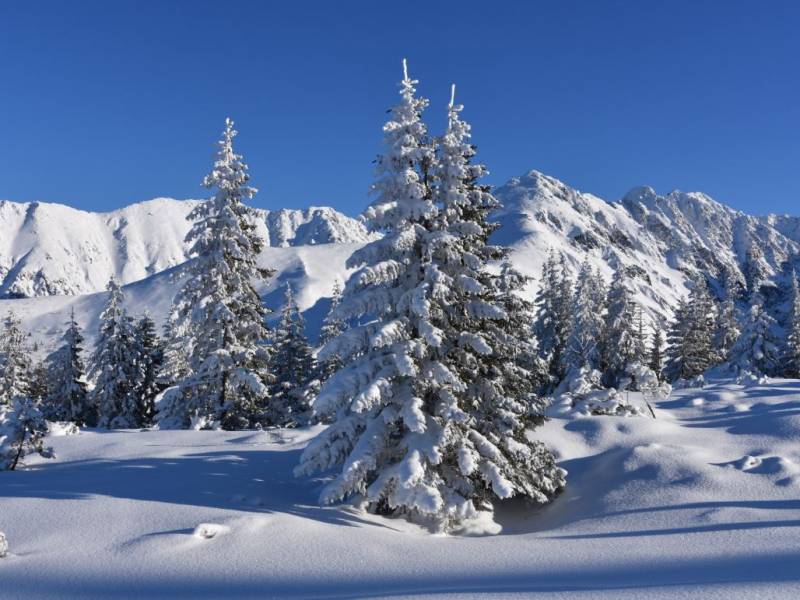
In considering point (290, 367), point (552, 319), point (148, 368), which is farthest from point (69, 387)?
point (552, 319)

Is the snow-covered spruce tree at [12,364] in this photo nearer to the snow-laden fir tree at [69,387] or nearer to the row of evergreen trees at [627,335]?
the snow-laden fir tree at [69,387]

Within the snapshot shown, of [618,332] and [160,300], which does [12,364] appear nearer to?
[618,332]

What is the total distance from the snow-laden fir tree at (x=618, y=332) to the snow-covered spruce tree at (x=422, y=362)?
1274 inches

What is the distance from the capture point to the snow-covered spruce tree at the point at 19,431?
13.9m

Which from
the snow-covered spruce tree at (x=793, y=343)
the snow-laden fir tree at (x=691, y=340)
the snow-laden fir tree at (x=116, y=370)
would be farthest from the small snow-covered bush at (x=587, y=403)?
the snow-covered spruce tree at (x=793, y=343)

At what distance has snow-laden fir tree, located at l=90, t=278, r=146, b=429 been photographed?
34.3m

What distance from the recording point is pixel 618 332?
144ft

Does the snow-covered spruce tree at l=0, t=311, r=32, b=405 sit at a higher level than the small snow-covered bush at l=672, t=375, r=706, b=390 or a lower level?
higher

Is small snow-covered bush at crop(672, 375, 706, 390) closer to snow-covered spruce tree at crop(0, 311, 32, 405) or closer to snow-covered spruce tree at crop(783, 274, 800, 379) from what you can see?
snow-covered spruce tree at crop(783, 274, 800, 379)

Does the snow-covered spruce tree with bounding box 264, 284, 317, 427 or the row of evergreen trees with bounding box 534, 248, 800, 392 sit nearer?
the snow-covered spruce tree with bounding box 264, 284, 317, 427

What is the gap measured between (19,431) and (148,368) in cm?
2436

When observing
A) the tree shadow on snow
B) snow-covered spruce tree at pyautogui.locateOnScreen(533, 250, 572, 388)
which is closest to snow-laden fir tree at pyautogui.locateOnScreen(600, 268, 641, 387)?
snow-covered spruce tree at pyautogui.locateOnScreen(533, 250, 572, 388)

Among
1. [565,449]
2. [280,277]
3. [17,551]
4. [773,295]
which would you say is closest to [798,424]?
[565,449]

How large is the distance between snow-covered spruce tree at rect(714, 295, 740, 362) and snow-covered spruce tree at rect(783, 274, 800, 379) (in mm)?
5177
